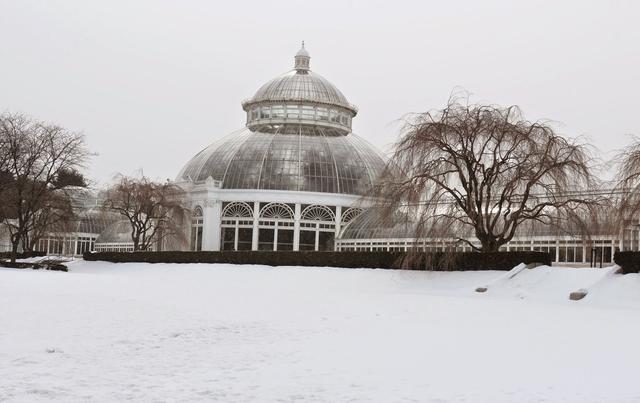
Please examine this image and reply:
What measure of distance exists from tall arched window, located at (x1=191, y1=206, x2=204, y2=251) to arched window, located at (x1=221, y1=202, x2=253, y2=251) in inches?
82.1

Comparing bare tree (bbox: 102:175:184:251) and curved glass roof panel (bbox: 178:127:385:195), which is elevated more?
curved glass roof panel (bbox: 178:127:385:195)

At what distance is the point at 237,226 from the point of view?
227ft

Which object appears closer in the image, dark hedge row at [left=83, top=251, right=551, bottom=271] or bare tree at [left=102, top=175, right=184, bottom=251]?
dark hedge row at [left=83, top=251, right=551, bottom=271]

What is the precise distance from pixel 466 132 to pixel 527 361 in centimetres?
2405

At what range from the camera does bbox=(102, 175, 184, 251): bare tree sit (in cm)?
5981

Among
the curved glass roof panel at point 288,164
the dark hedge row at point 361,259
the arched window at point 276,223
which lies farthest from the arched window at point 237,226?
the dark hedge row at point 361,259

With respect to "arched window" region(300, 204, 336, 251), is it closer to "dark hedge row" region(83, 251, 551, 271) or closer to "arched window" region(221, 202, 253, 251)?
"arched window" region(221, 202, 253, 251)

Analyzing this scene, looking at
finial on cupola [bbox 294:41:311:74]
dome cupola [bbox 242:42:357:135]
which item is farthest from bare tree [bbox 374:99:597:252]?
finial on cupola [bbox 294:41:311:74]

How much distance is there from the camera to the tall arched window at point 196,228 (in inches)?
2721

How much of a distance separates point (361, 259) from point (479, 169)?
29.0 ft

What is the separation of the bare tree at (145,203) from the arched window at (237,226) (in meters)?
6.01

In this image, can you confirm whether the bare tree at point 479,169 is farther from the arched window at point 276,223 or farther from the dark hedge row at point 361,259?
the arched window at point 276,223

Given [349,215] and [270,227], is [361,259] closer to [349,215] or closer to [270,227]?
[270,227]

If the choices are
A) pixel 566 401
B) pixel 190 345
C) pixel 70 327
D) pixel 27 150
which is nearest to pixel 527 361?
pixel 566 401
